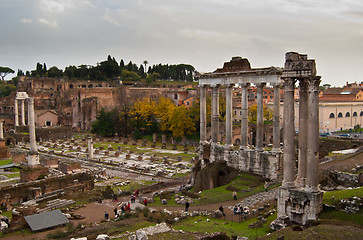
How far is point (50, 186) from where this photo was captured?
25297 millimetres

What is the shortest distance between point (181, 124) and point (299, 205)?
3195 cm

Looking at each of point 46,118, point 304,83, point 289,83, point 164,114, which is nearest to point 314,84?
point 304,83

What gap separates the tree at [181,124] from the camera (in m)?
45.0

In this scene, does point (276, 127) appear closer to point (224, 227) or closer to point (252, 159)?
point (252, 159)

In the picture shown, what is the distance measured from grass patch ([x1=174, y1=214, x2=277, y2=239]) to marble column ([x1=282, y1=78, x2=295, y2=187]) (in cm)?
206

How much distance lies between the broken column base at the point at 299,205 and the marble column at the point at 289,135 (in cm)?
47

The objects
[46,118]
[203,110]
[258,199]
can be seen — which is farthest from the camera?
[46,118]

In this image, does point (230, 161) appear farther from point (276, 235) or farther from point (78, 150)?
point (78, 150)

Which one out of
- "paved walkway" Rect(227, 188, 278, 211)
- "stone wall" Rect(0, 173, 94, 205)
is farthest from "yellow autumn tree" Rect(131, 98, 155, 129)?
"paved walkway" Rect(227, 188, 278, 211)

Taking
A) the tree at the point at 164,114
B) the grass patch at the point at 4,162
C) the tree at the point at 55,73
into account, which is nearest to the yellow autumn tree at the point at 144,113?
the tree at the point at 164,114

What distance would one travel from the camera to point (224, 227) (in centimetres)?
1480

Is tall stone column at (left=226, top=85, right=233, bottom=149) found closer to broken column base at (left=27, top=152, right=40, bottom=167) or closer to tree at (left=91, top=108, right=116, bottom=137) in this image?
broken column base at (left=27, top=152, right=40, bottom=167)

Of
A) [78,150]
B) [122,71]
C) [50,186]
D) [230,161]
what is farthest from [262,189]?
[122,71]

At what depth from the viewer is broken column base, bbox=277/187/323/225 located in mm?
13062
